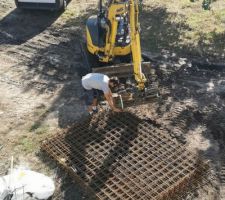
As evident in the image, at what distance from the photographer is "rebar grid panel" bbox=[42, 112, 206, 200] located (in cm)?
760

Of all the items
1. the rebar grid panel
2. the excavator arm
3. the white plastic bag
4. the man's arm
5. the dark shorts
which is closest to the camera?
the white plastic bag

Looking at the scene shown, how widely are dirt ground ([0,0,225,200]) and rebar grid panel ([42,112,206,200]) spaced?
11.4 inches

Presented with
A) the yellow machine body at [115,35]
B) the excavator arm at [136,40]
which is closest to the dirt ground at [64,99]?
the excavator arm at [136,40]

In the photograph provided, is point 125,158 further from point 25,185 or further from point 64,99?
point 64,99

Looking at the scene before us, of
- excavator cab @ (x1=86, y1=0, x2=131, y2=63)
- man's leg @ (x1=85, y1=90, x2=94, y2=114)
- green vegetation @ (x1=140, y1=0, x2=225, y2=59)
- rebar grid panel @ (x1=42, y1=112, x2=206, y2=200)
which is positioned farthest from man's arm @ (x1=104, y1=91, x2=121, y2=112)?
green vegetation @ (x1=140, y1=0, x2=225, y2=59)

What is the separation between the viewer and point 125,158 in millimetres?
8250

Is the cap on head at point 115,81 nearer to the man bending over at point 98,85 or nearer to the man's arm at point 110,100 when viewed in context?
the man bending over at point 98,85

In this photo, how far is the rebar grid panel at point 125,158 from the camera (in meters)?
7.60

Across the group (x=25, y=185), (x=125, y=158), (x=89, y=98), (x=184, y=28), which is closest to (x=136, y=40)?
(x=89, y=98)

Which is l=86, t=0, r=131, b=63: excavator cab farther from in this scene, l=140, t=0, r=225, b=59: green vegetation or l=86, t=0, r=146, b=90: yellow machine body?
l=140, t=0, r=225, b=59: green vegetation

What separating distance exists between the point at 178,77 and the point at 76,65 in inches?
113

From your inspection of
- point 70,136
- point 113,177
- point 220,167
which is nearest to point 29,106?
point 70,136

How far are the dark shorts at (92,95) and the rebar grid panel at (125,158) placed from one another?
0.54 m

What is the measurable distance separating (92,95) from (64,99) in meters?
0.73
